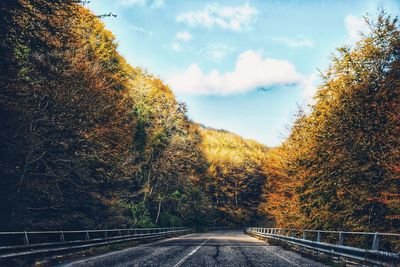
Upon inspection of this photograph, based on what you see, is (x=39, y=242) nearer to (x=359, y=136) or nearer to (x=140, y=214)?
(x=359, y=136)

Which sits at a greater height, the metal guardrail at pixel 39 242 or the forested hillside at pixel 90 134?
the forested hillside at pixel 90 134

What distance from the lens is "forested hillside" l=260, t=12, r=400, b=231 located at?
17094 millimetres

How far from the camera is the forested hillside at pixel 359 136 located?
17.1m

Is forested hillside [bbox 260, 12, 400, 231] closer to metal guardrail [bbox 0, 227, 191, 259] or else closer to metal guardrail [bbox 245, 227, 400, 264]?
metal guardrail [bbox 245, 227, 400, 264]

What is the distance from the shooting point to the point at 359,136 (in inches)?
694

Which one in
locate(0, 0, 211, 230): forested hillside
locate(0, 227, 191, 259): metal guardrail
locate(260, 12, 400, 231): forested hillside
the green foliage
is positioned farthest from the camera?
the green foliage

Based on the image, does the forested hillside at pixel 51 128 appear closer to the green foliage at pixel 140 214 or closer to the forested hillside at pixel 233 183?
the green foliage at pixel 140 214

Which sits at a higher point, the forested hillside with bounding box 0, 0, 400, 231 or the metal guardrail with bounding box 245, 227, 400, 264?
the forested hillside with bounding box 0, 0, 400, 231

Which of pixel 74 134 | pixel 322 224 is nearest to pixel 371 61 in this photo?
pixel 322 224

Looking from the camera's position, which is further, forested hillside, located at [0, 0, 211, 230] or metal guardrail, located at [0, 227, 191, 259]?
forested hillside, located at [0, 0, 211, 230]

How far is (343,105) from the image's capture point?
61.2 feet

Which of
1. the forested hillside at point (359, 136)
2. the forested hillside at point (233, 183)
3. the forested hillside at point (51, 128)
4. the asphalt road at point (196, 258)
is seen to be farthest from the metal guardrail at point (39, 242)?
the forested hillside at point (233, 183)

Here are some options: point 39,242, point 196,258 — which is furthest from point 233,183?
point 39,242

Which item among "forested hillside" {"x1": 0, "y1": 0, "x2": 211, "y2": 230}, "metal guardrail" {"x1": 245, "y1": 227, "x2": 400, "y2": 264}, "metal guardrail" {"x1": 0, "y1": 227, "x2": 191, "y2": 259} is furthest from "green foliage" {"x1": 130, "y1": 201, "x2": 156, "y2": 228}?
"metal guardrail" {"x1": 245, "y1": 227, "x2": 400, "y2": 264}
